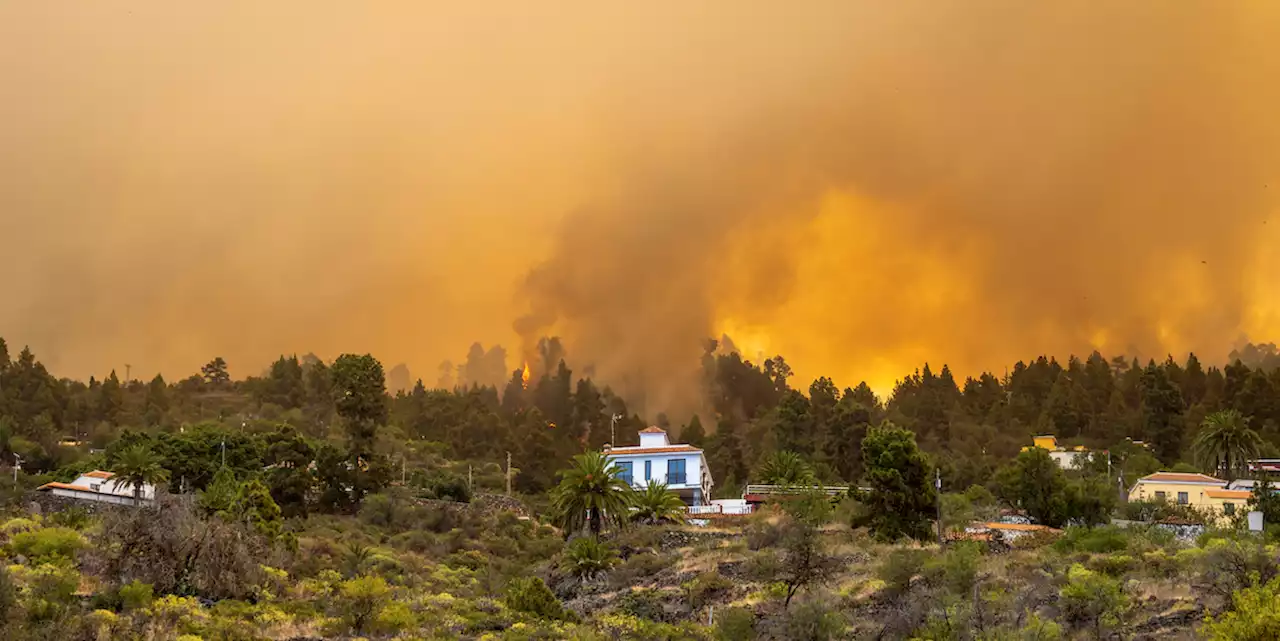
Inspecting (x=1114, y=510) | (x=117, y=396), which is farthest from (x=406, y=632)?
(x=117, y=396)

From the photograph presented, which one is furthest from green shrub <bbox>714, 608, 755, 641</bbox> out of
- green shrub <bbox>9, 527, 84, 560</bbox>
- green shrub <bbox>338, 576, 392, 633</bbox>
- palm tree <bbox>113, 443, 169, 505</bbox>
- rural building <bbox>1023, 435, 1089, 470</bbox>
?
rural building <bbox>1023, 435, 1089, 470</bbox>

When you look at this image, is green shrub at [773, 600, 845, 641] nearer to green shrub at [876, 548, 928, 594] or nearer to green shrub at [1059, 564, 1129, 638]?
green shrub at [876, 548, 928, 594]

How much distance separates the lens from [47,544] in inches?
1537

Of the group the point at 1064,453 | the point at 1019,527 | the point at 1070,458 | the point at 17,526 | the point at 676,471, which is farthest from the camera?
the point at 1064,453

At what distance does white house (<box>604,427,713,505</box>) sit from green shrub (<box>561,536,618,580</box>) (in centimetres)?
1526

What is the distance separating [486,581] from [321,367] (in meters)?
82.7

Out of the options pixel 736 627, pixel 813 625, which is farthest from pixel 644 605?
pixel 813 625

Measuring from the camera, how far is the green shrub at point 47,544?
3856 cm

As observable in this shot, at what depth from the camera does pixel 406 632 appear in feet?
113

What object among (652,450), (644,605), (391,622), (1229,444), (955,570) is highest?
(1229,444)

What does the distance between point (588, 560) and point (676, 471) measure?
58.4 feet

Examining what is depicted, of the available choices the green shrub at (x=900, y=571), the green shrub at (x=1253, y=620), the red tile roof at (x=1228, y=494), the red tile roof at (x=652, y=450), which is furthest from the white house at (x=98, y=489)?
the red tile roof at (x=1228, y=494)

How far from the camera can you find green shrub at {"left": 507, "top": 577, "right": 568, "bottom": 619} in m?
39.8

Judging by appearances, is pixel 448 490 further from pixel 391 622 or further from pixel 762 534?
pixel 391 622
